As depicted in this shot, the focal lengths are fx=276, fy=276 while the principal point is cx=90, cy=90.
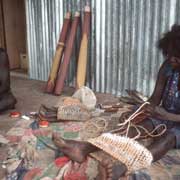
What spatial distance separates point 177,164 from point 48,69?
3.68 metres

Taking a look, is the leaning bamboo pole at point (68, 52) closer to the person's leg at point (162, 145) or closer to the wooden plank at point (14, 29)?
the wooden plank at point (14, 29)

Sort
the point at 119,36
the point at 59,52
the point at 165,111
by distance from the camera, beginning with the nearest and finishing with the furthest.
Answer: the point at 165,111 < the point at 119,36 < the point at 59,52

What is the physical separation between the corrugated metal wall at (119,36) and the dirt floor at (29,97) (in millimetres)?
365

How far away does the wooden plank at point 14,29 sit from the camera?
636 centimetres

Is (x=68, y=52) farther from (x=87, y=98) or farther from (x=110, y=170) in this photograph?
(x=110, y=170)

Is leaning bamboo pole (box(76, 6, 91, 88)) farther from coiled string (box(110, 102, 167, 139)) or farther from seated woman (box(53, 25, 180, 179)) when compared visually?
coiled string (box(110, 102, 167, 139))

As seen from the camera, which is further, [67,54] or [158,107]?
[67,54]

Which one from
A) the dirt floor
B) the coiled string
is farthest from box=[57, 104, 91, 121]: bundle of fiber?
the coiled string

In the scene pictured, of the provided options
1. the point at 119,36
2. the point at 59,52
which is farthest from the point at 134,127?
the point at 59,52

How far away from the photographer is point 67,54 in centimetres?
456

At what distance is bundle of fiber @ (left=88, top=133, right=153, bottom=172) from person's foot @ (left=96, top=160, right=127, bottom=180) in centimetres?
7

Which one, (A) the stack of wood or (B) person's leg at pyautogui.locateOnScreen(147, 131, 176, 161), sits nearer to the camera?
(B) person's leg at pyautogui.locateOnScreen(147, 131, 176, 161)

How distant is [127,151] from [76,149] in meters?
0.36

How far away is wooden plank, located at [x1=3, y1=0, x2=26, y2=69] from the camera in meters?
6.36
